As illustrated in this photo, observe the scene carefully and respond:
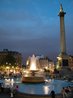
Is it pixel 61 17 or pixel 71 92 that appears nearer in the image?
pixel 71 92

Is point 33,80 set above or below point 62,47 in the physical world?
below

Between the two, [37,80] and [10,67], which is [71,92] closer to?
[37,80]

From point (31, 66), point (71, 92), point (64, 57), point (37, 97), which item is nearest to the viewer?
point (71, 92)

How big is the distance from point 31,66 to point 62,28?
37202mm

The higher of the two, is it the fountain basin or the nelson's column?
the nelson's column

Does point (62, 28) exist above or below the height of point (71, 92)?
above

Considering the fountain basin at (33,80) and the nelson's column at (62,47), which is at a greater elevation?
the nelson's column at (62,47)

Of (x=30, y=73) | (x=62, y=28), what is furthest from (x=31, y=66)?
(x=62, y=28)

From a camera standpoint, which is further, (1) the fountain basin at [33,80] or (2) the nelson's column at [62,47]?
(2) the nelson's column at [62,47]

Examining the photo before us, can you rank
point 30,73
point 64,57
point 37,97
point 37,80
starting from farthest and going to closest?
point 64,57 < point 30,73 < point 37,80 < point 37,97

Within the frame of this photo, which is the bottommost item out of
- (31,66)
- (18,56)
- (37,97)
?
(37,97)

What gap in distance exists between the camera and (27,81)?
4122 centimetres

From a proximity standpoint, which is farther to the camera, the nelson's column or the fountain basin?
the nelson's column

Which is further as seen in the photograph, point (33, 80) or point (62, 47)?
point (62, 47)
